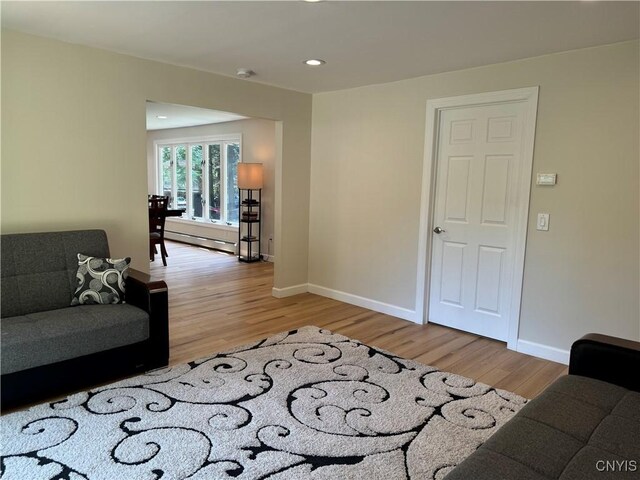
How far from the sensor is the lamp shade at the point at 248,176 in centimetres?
705

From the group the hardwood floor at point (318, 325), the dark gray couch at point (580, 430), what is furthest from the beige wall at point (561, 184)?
the dark gray couch at point (580, 430)

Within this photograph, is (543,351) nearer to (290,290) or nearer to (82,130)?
(290,290)

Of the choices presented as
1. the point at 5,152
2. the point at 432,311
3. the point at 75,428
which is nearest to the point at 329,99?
the point at 432,311

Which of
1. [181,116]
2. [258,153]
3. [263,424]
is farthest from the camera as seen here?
[258,153]

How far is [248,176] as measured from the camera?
7.05 m

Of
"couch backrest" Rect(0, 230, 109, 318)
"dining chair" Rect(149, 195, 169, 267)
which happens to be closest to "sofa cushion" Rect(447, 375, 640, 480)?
"couch backrest" Rect(0, 230, 109, 318)

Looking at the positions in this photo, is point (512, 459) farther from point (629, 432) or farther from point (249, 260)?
point (249, 260)

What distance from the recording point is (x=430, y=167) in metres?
4.08

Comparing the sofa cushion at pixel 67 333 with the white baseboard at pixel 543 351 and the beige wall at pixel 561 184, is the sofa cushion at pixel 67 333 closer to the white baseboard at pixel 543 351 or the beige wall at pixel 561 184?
the beige wall at pixel 561 184

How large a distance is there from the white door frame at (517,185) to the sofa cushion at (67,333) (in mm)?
2551

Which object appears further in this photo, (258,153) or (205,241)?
(205,241)

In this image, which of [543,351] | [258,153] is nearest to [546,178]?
[543,351]

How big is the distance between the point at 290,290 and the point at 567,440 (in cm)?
386

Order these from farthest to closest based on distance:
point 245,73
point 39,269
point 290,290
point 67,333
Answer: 1. point 290,290
2. point 245,73
3. point 39,269
4. point 67,333
